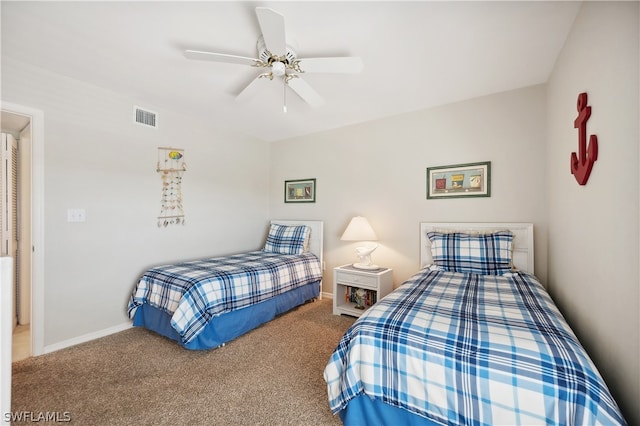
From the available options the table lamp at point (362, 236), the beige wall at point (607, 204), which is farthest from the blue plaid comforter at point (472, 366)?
the table lamp at point (362, 236)

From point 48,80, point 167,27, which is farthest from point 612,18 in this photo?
point 48,80

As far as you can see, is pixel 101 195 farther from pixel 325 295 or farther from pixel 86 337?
pixel 325 295

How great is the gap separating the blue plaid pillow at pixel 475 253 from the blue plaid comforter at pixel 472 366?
76cm

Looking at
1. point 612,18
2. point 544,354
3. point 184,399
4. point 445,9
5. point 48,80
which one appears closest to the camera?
point 544,354

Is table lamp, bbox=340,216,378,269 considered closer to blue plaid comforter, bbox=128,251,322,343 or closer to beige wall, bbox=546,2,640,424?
blue plaid comforter, bbox=128,251,322,343

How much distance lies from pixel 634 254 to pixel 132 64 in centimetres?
324

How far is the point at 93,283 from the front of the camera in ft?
8.33

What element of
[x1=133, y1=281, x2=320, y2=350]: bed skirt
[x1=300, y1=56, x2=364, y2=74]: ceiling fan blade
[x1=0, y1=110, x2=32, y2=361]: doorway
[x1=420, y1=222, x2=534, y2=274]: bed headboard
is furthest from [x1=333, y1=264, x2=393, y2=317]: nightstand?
[x1=0, y1=110, x2=32, y2=361]: doorway

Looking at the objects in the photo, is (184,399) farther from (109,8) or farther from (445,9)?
(445,9)

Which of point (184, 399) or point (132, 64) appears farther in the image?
point (132, 64)

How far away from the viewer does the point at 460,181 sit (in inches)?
114

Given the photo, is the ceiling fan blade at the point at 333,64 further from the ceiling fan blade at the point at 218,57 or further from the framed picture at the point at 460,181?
the framed picture at the point at 460,181

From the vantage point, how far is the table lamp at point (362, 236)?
10.4 ft

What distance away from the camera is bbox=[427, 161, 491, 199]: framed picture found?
277 centimetres
